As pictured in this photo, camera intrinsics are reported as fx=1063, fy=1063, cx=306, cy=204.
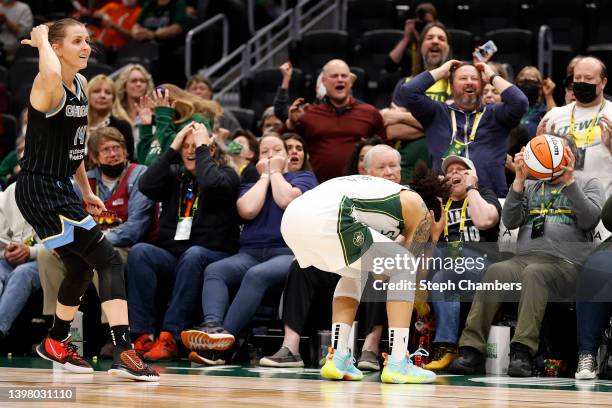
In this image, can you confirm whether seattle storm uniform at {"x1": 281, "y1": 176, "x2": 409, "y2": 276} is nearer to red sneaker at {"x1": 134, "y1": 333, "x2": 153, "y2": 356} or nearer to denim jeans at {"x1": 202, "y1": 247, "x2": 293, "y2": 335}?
denim jeans at {"x1": 202, "y1": 247, "x2": 293, "y2": 335}

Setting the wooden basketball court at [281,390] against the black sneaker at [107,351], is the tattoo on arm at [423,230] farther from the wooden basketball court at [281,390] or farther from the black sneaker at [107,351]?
the black sneaker at [107,351]

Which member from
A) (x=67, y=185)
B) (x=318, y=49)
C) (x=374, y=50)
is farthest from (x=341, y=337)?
(x=318, y=49)

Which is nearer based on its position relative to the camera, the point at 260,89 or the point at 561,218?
the point at 561,218

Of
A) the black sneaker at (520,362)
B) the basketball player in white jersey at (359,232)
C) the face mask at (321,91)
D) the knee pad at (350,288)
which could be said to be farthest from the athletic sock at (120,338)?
the face mask at (321,91)

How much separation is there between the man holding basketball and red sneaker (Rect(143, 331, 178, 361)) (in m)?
1.86

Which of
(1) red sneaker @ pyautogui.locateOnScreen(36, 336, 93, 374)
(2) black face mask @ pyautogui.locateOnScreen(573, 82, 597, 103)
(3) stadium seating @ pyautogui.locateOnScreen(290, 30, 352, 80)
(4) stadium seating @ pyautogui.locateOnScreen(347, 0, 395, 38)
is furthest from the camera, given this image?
(4) stadium seating @ pyautogui.locateOnScreen(347, 0, 395, 38)

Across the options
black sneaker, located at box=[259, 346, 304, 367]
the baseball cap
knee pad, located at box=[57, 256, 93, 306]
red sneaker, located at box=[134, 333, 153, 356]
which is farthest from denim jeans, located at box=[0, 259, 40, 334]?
the baseball cap

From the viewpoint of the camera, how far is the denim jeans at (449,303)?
6.14 m

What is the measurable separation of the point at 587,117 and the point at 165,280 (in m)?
2.95

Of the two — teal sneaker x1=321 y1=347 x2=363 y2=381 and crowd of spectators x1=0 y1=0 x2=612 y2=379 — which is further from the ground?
crowd of spectators x1=0 y1=0 x2=612 y2=379

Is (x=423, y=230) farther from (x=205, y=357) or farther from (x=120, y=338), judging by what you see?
(x=205, y=357)

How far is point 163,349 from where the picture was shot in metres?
6.70

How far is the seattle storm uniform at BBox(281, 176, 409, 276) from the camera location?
515cm

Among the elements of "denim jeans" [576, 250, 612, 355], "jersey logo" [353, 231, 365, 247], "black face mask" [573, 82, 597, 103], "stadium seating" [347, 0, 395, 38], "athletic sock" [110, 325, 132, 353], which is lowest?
"athletic sock" [110, 325, 132, 353]
